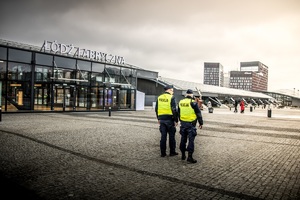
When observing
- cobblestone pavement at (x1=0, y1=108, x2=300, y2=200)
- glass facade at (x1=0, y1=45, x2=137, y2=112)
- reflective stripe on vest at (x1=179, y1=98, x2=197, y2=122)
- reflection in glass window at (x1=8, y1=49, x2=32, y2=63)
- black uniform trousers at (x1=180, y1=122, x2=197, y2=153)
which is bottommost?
cobblestone pavement at (x1=0, y1=108, x2=300, y2=200)

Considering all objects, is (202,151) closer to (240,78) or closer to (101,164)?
(101,164)

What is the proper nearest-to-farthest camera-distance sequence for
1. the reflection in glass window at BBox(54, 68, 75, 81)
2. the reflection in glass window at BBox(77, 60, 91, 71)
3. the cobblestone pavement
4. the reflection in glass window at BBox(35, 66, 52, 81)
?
the cobblestone pavement
the reflection in glass window at BBox(35, 66, 52, 81)
the reflection in glass window at BBox(54, 68, 75, 81)
the reflection in glass window at BBox(77, 60, 91, 71)

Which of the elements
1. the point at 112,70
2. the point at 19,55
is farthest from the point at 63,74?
the point at 112,70

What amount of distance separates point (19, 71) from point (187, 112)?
19.3m

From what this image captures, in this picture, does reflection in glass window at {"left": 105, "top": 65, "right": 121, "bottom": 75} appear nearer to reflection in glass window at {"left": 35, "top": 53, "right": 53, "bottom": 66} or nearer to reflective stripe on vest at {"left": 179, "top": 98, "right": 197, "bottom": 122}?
reflection in glass window at {"left": 35, "top": 53, "right": 53, "bottom": 66}

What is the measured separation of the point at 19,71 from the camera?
67.0 ft

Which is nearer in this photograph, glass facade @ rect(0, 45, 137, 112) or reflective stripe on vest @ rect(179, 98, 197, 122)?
reflective stripe on vest @ rect(179, 98, 197, 122)

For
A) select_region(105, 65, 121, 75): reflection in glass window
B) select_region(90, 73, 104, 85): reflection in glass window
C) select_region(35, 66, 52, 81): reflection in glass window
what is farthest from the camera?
select_region(105, 65, 121, 75): reflection in glass window

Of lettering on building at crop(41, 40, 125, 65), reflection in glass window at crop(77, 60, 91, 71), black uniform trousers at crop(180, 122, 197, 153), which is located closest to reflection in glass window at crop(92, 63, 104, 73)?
reflection in glass window at crop(77, 60, 91, 71)

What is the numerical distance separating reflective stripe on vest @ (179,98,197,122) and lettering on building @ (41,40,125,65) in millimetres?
21619

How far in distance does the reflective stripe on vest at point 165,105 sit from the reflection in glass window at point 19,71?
59.4 ft

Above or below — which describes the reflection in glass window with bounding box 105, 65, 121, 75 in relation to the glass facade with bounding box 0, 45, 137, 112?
above

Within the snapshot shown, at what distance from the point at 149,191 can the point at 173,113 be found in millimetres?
2845

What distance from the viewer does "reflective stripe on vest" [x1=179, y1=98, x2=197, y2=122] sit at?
20.7 feet
